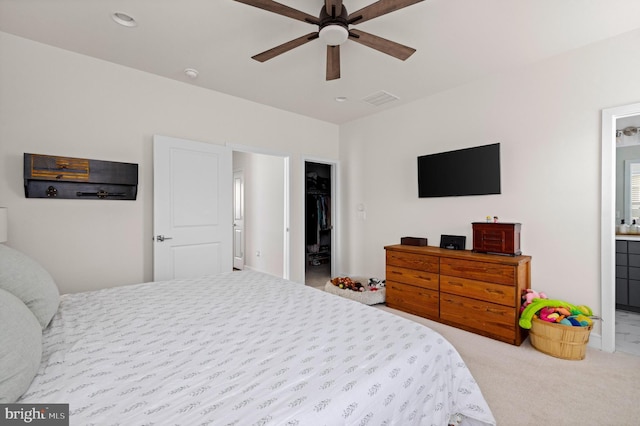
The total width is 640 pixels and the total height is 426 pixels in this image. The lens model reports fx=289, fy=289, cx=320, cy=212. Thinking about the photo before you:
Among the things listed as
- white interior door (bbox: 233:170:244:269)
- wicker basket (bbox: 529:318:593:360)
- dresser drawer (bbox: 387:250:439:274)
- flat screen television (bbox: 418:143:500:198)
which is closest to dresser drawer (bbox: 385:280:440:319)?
dresser drawer (bbox: 387:250:439:274)

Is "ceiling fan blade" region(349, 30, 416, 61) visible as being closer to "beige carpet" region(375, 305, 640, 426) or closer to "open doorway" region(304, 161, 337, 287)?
"beige carpet" region(375, 305, 640, 426)

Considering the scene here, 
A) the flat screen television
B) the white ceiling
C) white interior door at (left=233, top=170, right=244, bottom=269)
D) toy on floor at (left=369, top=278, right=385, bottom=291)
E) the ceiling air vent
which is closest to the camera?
the white ceiling

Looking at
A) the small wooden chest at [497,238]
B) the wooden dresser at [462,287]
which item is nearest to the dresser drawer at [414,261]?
the wooden dresser at [462,287]

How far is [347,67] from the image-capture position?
115 inches

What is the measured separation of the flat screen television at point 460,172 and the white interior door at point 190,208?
2503mm

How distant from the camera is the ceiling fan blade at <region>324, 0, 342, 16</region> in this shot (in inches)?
69.3

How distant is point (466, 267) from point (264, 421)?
8.70 feet

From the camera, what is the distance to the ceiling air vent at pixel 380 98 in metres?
3.62

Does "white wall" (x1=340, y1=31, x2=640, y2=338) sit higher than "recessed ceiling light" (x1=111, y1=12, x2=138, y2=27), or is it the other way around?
"recessed ceiling light" (x1=111, y1=12, x2=138, y2=27)

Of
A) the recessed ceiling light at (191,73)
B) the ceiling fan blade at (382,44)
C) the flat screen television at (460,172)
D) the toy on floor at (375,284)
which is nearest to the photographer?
the ceiling fan blade at (382,44)

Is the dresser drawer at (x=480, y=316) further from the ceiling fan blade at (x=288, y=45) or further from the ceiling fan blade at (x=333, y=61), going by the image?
the ceiling fan blade at (x=288, y=45)

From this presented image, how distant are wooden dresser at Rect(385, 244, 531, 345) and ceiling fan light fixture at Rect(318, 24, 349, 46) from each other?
89.1 inches

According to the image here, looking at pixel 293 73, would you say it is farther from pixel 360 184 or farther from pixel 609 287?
pixel 609 287

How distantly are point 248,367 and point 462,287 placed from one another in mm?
2527
